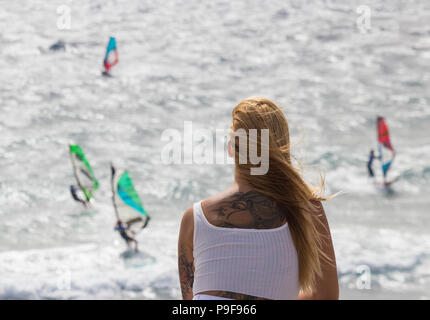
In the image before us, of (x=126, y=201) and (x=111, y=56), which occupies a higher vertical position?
(x=111, y=56)

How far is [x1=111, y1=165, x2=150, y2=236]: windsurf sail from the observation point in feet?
22.2

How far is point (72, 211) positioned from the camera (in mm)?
9234

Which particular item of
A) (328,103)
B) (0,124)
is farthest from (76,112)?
(328,103)

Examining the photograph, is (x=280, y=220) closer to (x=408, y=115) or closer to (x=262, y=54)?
(x=408, y=115)

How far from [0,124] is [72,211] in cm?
514

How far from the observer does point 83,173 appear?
927 cm

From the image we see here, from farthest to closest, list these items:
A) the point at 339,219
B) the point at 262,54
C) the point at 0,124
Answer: the point at 262,54
the point at 0,124
the point at 339,219

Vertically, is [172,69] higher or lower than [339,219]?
higher

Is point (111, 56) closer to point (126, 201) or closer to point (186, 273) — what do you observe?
point (126, 201)

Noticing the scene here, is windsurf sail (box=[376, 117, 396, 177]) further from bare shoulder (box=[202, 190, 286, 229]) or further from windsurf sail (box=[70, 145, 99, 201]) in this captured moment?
bare shoulder (box=[202, 190, 286, 229])

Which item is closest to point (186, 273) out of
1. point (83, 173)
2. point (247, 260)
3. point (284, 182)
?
point (247, 260)

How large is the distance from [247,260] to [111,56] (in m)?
17.1

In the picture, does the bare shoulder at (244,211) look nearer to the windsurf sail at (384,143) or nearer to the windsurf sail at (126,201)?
the windsurf sail at (126,201)
